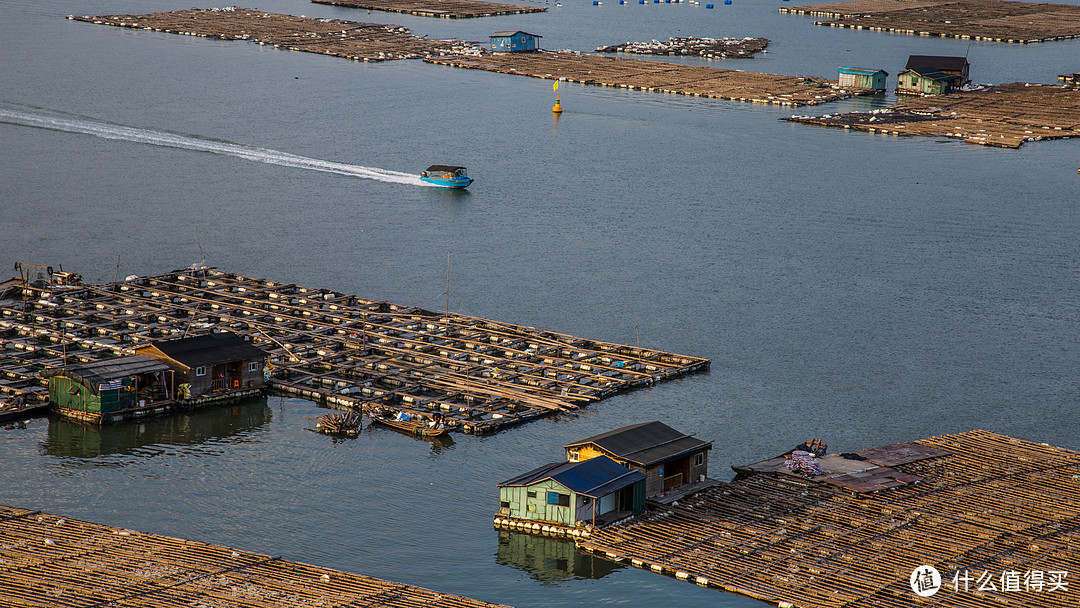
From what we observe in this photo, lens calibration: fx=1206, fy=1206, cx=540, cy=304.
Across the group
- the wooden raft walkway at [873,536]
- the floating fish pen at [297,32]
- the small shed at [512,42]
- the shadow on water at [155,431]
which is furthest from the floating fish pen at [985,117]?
the shadow on water at [155,431]

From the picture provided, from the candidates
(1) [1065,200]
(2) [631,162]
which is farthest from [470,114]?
(1) [1065,200]

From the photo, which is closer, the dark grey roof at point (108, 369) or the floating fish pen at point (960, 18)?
the dark grey roof at point (108, 369)

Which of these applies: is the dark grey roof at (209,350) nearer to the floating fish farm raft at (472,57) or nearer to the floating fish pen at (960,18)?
the floating fish farm raft at (472,57)

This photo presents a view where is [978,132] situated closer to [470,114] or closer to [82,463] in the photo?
[470,114]

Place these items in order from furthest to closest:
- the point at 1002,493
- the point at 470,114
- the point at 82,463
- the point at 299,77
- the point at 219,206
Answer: the point at 299,77
the point at 470,114
the point at 219,206
the point at 82,463
the point at 1002,493

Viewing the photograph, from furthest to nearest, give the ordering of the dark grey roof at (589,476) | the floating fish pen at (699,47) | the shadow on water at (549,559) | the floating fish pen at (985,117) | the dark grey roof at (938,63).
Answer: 1. the floating fish pen at (699,47)
2. the dark grey roof at (938,63)
3. the floating fish pen at (985,117)
4. the dark grey roof at (589,476)
5. the shadow on water at (549,559)

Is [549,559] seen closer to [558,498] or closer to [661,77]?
[558,498]

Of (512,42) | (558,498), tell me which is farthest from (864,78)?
(558,498)
